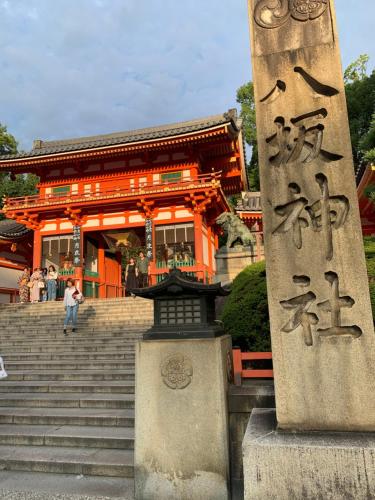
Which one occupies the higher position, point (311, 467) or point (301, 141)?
point (301, 141)

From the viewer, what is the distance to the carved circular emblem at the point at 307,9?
290 centimetres

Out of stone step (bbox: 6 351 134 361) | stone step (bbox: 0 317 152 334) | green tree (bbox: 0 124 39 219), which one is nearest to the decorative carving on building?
stone step (bbox: 6 351 134 361)

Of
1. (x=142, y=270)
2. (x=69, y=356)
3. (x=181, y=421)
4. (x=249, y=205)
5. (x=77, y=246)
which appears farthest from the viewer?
(x=249, y=205)

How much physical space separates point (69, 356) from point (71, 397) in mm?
2038

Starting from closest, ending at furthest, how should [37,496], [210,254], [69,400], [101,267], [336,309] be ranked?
[336,309] < [37,496] < [69,400] < [210,254] < [101,267]

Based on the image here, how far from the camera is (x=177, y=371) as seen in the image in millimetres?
3256

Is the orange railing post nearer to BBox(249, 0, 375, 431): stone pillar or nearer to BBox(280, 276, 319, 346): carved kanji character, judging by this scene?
BBox(249, 0, 375, 431): stone pillar

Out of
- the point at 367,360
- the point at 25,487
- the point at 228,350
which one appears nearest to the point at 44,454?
the point at 25,487

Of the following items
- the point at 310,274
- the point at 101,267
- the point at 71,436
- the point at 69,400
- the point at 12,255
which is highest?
the point at 12,255

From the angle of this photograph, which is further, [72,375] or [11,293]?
[11,293]

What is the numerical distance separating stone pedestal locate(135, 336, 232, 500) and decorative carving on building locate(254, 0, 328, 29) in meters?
2.87

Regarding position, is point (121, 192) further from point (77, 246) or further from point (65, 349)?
point (65, 349)

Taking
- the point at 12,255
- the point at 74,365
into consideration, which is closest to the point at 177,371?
the point at 74,365

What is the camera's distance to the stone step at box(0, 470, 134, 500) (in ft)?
10.8
